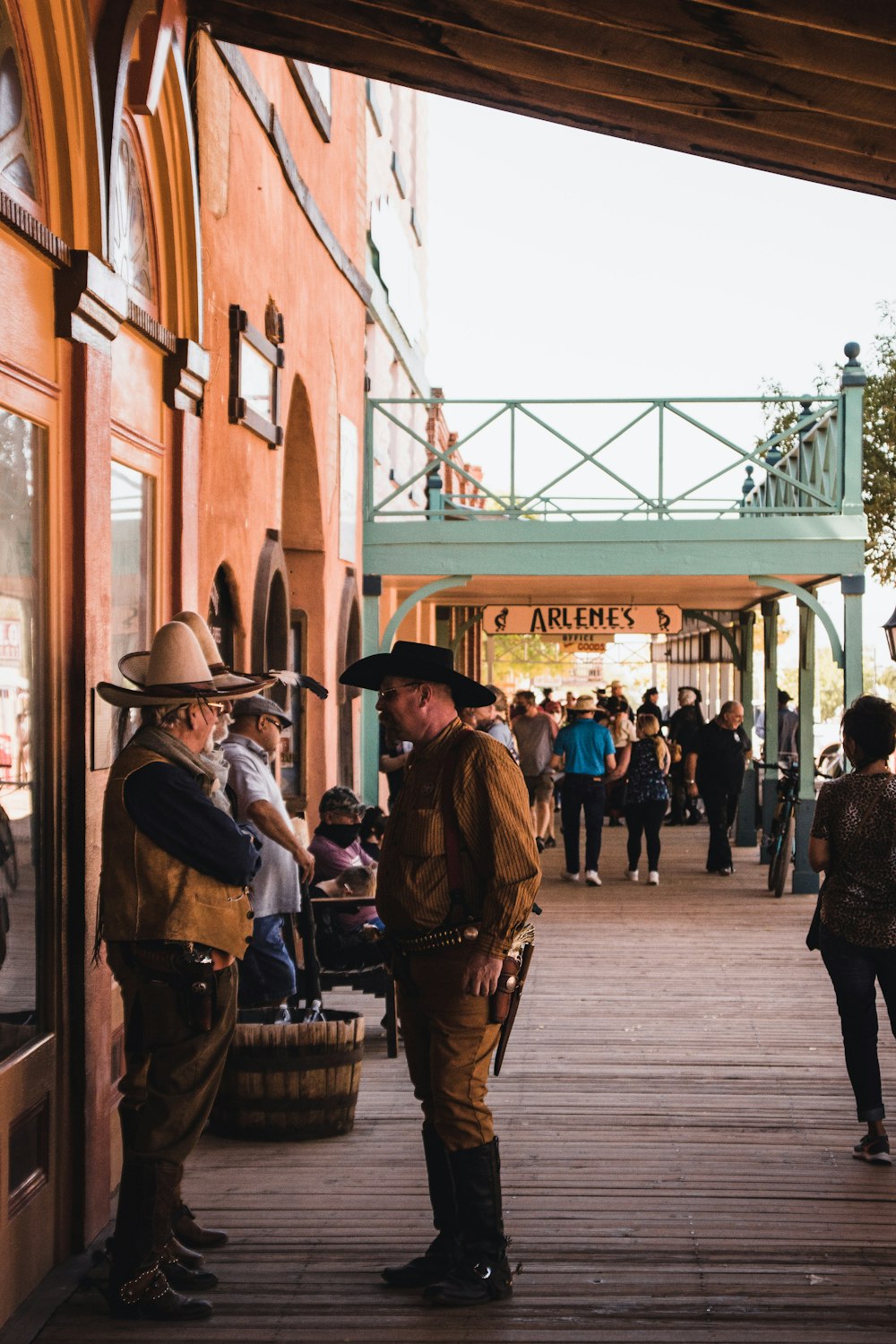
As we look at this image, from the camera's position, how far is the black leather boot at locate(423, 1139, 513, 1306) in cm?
459

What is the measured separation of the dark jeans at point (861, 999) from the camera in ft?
19.6

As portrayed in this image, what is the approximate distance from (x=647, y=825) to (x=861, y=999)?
350 inches

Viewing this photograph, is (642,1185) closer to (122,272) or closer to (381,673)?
(381,673)

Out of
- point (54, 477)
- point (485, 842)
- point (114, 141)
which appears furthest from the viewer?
point (114, 141)

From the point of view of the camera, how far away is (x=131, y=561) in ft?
20.8

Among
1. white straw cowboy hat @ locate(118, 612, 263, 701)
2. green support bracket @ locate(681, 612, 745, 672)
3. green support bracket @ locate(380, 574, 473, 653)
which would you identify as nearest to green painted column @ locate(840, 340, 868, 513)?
green support bracket @ locate(380, 574, 473, 653)

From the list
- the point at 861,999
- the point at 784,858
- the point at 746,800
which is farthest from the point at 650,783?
the point at 861,999

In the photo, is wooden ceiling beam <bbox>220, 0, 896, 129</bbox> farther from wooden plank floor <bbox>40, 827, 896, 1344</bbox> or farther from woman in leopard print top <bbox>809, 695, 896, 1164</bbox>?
wooden plank floor <bbox>40, 827, 896, 1344</bbox>

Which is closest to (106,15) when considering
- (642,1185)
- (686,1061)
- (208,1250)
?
(208,1250)

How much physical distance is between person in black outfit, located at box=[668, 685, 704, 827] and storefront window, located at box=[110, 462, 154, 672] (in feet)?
43.1

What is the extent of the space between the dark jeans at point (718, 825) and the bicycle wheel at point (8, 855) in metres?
11.1

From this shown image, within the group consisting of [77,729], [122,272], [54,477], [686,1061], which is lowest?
[686,1061]

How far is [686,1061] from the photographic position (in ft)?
25.5

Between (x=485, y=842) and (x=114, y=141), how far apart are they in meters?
2.81
